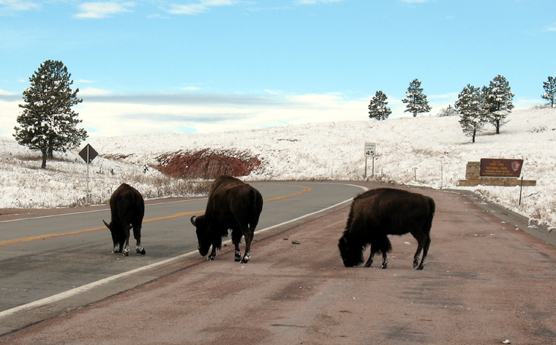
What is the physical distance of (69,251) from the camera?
10195 millimetres

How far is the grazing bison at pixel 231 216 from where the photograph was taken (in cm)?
899

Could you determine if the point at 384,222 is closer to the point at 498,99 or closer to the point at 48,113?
the point at 48,113

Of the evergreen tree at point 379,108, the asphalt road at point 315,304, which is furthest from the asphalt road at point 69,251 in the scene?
the evergreen tree at point 379,108

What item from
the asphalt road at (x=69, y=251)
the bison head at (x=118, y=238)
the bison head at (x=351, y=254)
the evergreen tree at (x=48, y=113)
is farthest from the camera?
the evergreen tree at (x=48, y=113)

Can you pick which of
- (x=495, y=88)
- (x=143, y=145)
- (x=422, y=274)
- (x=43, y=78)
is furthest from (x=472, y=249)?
(x=143, y=145)

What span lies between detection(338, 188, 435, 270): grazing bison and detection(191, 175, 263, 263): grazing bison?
1.59m

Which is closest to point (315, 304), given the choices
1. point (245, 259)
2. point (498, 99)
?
point (245, 259)

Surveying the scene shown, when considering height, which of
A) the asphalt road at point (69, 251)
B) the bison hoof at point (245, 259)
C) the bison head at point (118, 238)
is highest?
the bison head at point (118, 238)

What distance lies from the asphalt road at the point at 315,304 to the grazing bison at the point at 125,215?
120cm

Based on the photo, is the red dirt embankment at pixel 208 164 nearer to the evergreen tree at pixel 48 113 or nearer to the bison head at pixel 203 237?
the evergreen tree at pixel 48 113

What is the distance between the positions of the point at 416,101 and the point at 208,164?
230 feet

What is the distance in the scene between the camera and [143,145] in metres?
104

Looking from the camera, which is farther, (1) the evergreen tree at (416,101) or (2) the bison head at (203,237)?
(1) the evergreen tree at (416,101)

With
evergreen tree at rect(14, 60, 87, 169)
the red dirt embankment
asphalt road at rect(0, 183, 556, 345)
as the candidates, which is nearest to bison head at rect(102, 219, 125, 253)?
asphalt road at rect(0, 183, 556, 345)
